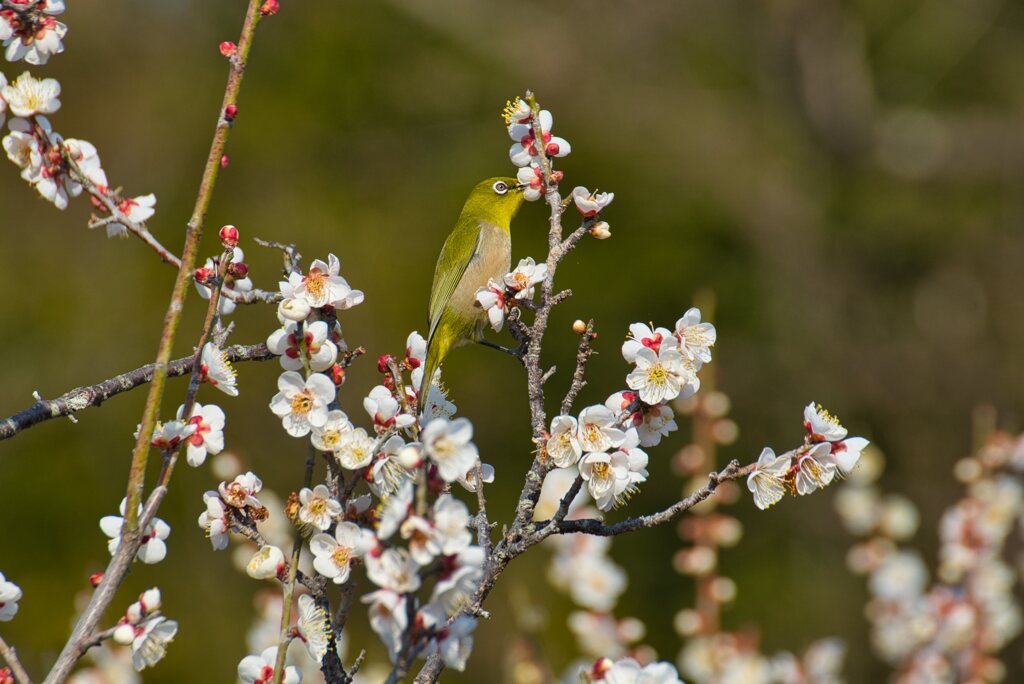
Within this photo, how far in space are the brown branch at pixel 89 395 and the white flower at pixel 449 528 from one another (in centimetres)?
61

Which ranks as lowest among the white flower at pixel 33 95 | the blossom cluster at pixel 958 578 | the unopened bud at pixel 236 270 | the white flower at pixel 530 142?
the unopened bud at pixel 236 270

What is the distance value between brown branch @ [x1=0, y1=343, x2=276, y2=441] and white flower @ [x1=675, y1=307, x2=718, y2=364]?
0.68 m

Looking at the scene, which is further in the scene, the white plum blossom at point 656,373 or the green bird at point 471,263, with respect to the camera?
the green bird at point 471,263

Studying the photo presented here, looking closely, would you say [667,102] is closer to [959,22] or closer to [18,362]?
[959,22]

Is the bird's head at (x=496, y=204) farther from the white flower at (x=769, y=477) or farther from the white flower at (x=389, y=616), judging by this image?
the white flower at (x=389, y=616)

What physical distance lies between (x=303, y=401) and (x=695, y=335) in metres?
0.65

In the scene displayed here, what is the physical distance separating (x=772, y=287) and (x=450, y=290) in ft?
26.2

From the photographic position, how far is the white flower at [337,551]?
1456 millimetres

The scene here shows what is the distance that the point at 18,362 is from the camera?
9.02 m

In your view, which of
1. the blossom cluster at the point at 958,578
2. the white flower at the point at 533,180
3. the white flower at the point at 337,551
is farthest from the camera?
the blossom cluster at the point at 958,578

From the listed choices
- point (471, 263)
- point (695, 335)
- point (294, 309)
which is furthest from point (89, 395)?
point (471, 263)

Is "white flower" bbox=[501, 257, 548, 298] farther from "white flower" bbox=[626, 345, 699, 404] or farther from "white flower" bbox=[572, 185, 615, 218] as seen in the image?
"white flower" bbox=[626, 345, 699, 404]

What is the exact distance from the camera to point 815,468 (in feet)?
5.54

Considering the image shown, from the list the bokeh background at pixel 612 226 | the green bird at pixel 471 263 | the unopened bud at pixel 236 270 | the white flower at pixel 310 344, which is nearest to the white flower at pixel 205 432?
the white flower at pixel 310 344
